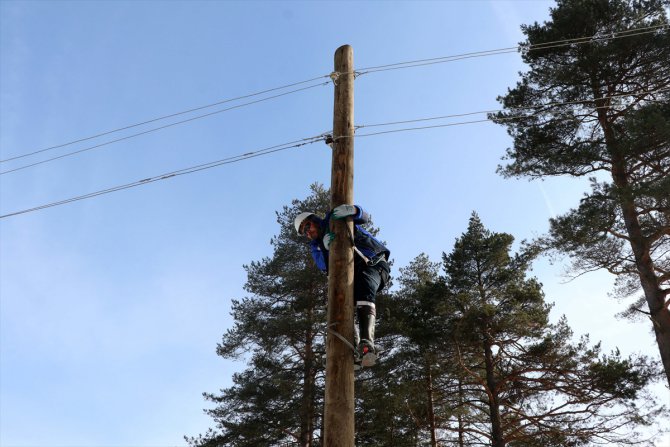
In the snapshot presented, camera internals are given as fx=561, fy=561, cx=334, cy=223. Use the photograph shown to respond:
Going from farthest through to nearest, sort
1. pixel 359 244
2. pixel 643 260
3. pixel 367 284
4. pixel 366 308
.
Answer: pixel 643 260 → pixel 359 244 → pixel 367 284 → pixel 366 308

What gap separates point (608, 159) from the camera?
12.9 meters

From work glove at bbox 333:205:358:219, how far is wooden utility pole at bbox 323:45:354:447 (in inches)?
2.2

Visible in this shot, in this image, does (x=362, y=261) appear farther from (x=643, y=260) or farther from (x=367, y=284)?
(x=643, y=260)

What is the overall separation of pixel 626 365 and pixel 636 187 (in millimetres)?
4312

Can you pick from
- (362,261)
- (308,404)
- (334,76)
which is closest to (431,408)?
(308,404)

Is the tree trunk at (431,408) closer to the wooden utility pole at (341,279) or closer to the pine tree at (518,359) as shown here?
the pine tree at (518,359)

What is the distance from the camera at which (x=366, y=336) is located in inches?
167

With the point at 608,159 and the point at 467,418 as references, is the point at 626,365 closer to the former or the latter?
the point at 608,159

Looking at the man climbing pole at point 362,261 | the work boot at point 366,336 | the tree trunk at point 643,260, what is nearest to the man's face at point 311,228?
the man climbing pole at point 362,261

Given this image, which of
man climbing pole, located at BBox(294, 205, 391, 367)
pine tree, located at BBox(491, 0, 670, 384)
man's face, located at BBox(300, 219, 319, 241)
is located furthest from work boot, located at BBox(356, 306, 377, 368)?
pine tree, located at BBox(491, 0, 670, 384)

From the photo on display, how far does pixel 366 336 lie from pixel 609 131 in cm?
1126

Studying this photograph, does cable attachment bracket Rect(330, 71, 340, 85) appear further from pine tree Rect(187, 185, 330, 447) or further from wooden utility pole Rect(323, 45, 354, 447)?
pine tree Rect(187, 185, 330, 447)

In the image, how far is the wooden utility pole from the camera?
3770 millimetres

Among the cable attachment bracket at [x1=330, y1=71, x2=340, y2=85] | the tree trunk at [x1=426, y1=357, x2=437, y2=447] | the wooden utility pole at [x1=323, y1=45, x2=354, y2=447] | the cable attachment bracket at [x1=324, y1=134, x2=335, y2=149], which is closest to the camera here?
the wooden utility pole at [x1=323, y1=45, x2=354, y2=447]
